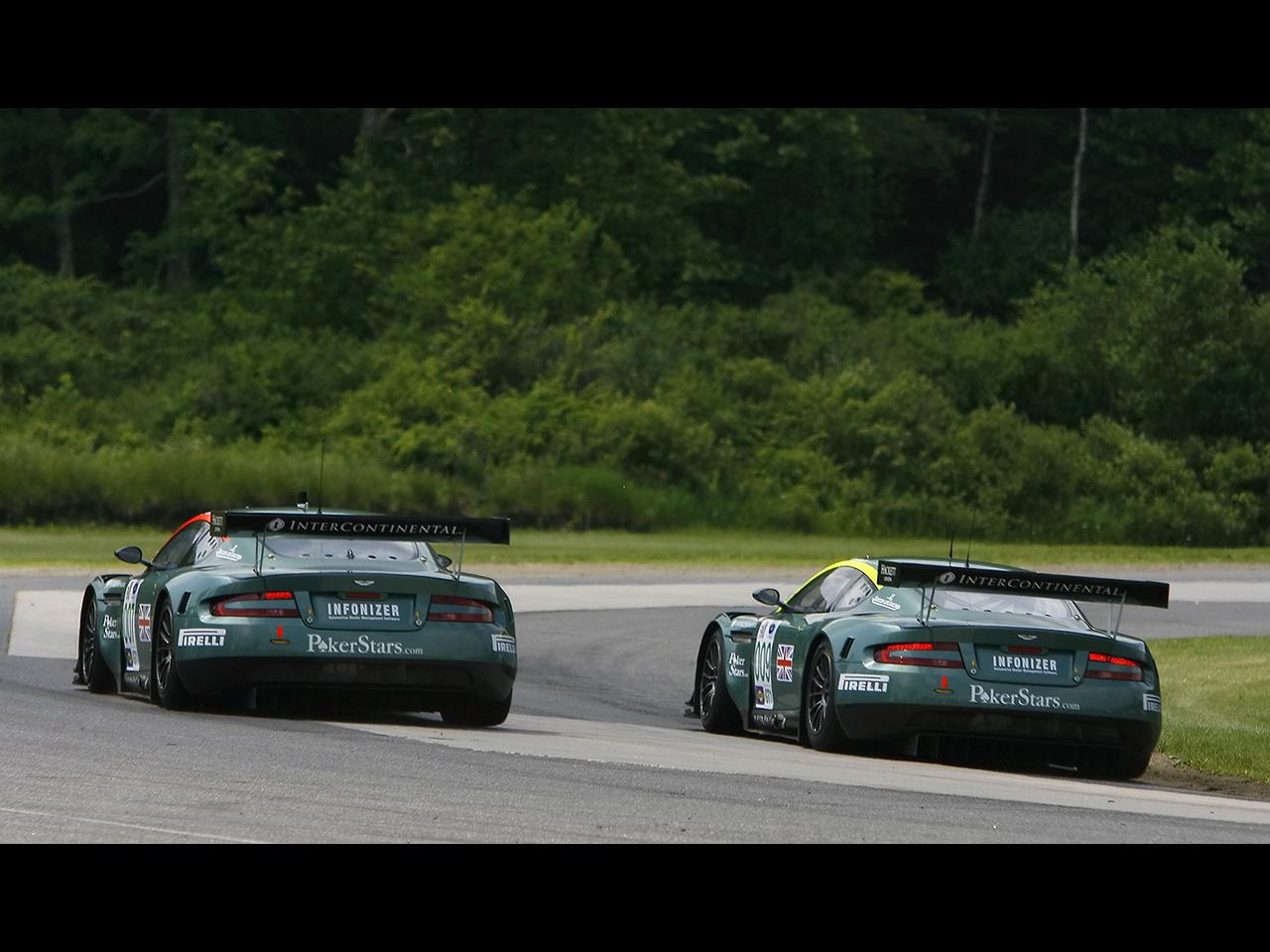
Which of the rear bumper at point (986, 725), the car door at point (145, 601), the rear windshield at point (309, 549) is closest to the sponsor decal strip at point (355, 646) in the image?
the rear windshield at point (309, 549)

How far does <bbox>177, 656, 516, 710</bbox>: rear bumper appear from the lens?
12820 millimetres

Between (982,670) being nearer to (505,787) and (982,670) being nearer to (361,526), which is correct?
(505,787)

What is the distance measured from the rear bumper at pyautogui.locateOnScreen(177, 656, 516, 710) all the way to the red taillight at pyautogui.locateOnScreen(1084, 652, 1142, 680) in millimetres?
3391

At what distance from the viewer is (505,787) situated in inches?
398

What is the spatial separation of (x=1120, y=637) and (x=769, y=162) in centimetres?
5937

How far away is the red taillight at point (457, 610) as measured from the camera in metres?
13.1

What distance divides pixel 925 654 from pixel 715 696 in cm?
236

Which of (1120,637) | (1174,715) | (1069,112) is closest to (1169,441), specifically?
(1069,112)

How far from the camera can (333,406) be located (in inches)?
2197

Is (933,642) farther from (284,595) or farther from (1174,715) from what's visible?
(1174,715)

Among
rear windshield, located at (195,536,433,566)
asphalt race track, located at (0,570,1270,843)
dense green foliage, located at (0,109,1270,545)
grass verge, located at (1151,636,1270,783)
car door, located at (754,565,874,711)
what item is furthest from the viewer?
dense green foliage, located at (0,109,1270,545)

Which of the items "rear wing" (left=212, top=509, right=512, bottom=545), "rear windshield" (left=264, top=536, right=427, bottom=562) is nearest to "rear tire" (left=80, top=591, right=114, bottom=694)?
"rear windshield" (left=264, top=536, right=427, bottom=562)

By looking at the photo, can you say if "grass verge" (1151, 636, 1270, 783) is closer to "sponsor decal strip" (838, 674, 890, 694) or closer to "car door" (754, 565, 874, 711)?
"car door" (754, 565, 874, 711)

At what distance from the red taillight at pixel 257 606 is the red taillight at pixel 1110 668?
14.5 feet
